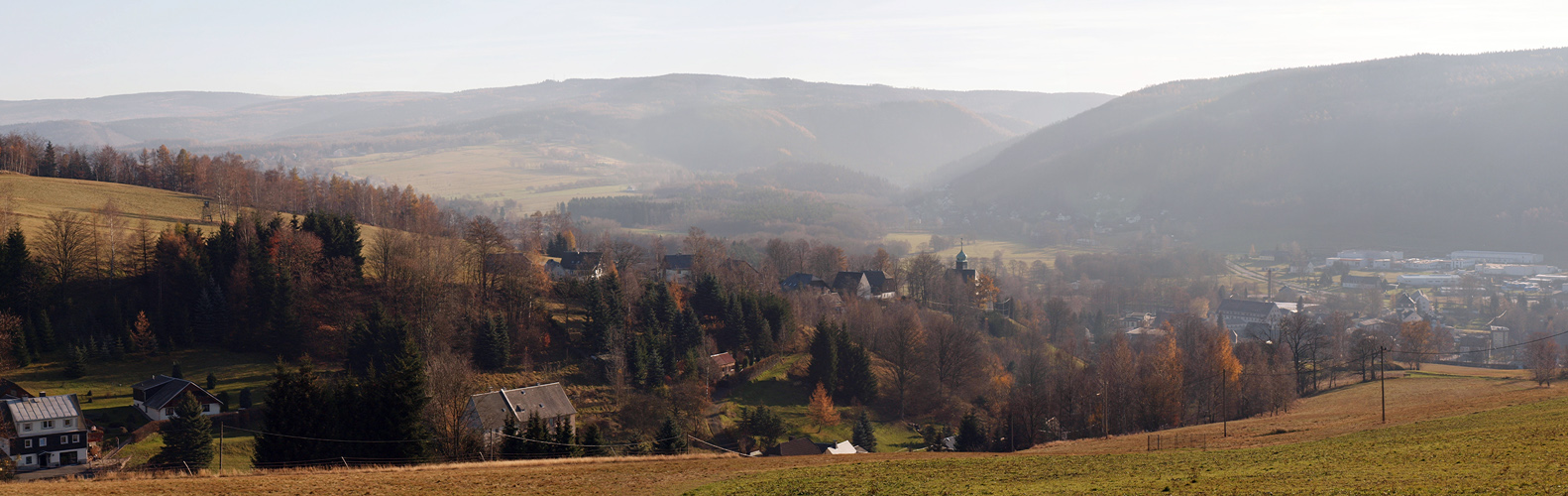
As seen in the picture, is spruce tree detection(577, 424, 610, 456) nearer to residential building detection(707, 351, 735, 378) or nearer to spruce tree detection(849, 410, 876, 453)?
spruce tree detection(849, 410, 876, 453)

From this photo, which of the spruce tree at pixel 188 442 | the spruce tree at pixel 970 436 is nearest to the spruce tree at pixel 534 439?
the spruce tree at pixel 188 442

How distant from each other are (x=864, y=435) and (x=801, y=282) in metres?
43.2

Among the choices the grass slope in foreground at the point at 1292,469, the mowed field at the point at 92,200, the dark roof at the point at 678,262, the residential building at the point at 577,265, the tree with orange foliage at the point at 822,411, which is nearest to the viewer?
the grass slope in foreground at the point at 1292,469

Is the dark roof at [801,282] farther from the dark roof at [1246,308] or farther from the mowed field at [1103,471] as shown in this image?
the mowed field at [1103,471]

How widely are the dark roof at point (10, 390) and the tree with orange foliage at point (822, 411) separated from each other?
44035mm

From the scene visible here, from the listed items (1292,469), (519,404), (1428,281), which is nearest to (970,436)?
(519,404)

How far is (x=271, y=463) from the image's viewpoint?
3694cm

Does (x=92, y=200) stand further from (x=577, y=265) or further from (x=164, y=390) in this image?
(x=164, y=390)

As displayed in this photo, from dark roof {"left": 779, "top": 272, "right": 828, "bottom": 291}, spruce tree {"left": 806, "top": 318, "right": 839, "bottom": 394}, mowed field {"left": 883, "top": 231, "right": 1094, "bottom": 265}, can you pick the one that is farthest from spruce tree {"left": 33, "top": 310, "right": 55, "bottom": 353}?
mowed field {"left": 883, "top": 231, "right": 1094, "bottom": 265}

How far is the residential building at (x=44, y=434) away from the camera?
43.2 m

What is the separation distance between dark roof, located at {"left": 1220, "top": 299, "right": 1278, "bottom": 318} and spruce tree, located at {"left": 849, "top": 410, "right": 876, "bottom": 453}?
79.2m

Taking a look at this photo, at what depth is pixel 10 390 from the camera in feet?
155

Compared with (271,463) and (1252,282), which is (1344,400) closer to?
(271,463)

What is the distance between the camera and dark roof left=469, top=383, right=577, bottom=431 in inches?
1944
